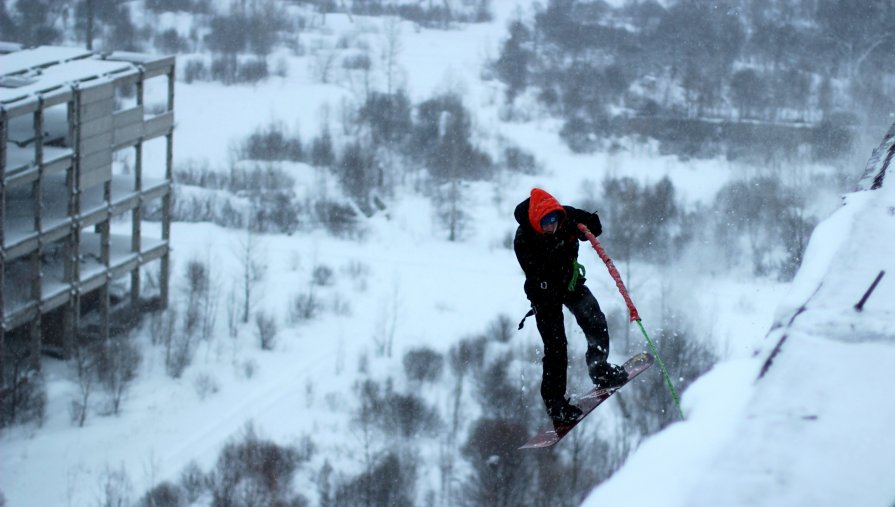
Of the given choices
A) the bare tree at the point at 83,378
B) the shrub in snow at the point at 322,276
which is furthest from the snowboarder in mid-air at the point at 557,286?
the shrub in snow at the point at 322,276

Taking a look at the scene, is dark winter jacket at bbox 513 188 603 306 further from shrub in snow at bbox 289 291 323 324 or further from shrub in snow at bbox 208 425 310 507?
shrub in snow at bbox 289 291 323 324

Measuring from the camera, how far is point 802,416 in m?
3.28

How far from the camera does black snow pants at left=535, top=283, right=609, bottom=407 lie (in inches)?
240

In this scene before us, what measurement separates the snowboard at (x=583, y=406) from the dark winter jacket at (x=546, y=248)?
721mm

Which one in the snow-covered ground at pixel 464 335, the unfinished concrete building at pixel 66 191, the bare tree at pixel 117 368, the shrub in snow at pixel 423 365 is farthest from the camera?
the shrub in snow at pixel 423 365

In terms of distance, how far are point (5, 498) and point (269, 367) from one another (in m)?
7.19

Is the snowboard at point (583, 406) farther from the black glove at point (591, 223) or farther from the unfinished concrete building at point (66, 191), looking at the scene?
the unfinished concrete building at point (66, 191)

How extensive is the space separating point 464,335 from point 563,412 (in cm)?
1915

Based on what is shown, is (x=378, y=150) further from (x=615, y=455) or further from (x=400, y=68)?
(x=615, y=455)

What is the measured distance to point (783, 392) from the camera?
11.2 ft

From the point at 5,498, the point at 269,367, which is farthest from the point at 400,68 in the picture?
the point at 5,498

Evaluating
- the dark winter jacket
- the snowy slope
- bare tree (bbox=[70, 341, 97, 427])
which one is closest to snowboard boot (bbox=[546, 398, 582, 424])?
the dark winter jacket

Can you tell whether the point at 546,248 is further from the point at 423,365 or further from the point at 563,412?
the point at 423,365

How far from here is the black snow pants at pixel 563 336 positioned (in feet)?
20.0
